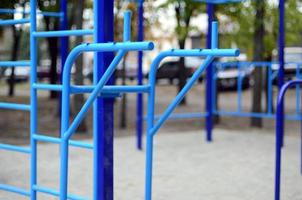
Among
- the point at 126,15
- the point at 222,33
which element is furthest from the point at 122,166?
the point at 222,33

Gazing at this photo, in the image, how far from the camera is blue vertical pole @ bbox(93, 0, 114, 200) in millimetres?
3211

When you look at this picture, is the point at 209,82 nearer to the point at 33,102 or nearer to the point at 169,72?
the point at 33,102

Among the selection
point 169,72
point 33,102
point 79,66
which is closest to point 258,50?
point 79,66

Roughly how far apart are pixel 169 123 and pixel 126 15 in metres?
9.38

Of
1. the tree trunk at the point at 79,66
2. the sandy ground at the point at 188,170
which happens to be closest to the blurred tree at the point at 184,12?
the tree trunk at the point at 79,66

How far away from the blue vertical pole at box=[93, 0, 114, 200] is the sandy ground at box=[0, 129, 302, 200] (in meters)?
1.74

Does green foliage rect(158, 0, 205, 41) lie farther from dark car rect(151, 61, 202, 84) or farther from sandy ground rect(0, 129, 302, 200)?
dark car rect(151, 61, 202, 84)

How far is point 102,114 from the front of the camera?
3.23 meters

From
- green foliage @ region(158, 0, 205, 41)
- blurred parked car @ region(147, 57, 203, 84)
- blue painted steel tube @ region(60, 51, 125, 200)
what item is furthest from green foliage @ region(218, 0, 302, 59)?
blurred parked car @ region(147, 57, 203, 84)

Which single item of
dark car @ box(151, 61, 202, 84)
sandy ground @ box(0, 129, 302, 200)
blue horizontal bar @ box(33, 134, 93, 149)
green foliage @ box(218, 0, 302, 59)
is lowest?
sandy ground @ box(0, 129, 302, 200)

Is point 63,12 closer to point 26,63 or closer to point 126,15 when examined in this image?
point 26,63

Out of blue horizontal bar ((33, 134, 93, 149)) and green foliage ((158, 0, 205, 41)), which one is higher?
green foliage ((158, 0, 205, 41))

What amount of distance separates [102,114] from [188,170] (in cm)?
337

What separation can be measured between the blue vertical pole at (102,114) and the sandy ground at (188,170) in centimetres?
174
